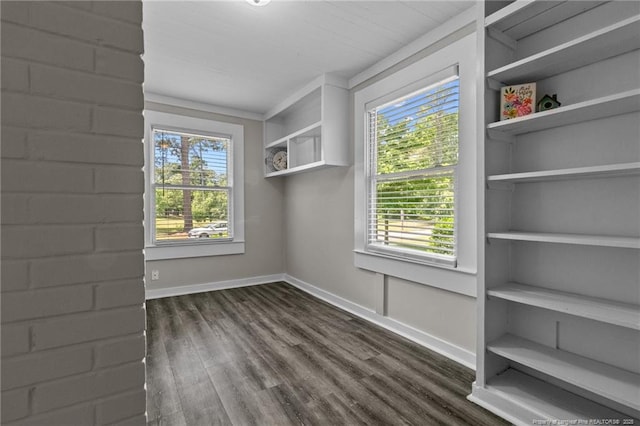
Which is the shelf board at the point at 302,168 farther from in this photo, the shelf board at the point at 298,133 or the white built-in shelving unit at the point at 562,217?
the white built-in shelving unit at the point at 562,217

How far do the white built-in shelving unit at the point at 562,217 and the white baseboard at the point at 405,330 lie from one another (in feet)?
1.16

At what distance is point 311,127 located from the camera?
346 cm

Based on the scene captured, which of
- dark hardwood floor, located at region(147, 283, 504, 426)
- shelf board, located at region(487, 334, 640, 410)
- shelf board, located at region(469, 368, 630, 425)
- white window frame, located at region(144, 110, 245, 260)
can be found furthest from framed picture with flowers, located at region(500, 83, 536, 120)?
white window frame, located at region(144, 110, 245, 260)

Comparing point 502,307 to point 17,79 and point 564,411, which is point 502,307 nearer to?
point 564,411

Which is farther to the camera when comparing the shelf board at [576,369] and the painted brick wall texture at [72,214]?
the shelf board at [576,369]

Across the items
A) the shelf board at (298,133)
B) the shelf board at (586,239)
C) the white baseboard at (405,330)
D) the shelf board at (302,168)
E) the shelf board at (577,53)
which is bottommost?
the white baseboard at (405,330)

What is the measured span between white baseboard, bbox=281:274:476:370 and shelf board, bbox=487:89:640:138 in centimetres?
155

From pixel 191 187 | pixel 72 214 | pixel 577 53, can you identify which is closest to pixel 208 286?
pixel 191 187

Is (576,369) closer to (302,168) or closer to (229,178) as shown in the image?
(302,168)

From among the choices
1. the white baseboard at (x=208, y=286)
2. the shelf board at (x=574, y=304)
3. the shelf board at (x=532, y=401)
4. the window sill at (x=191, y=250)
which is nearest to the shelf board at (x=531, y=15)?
the shelf board at (x=574, y=304)

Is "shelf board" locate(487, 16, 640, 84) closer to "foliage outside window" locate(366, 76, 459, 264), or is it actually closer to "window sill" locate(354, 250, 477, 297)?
"foliage outside window" locate(366, 76, 459, 264)

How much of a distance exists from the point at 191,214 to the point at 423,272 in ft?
10.0

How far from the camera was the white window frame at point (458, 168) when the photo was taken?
7.26ft

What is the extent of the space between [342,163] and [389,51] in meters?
1.14
